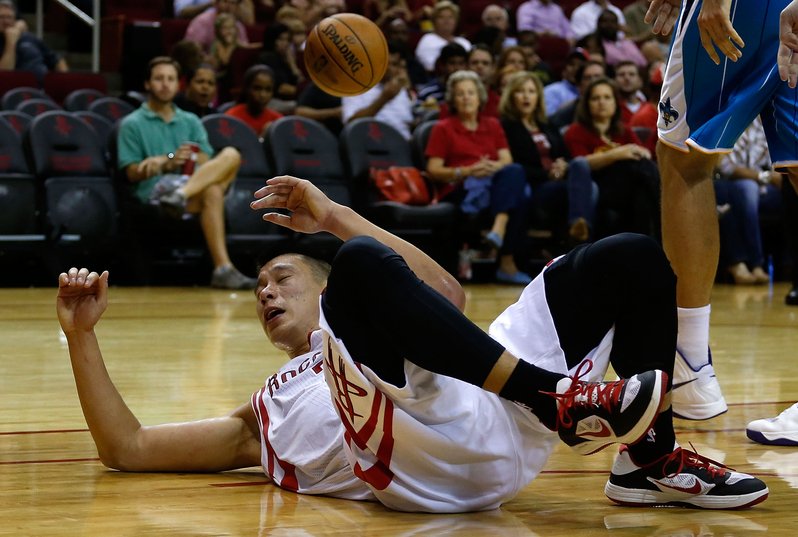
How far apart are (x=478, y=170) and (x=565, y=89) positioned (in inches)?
87.5

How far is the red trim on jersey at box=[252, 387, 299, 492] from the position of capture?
2.70 metres

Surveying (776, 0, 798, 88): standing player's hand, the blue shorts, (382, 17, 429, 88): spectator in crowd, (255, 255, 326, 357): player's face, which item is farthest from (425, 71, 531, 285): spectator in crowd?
(255, 255, 326, 357): player's face

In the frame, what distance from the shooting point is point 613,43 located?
12070 millimetres

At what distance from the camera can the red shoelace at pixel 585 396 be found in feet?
7.14

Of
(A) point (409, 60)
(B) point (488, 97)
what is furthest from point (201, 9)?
(B) point (488, 97)

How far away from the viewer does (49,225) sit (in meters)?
7.90

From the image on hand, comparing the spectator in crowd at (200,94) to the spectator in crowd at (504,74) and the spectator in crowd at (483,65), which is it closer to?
the spectator in crowd at (483,65)

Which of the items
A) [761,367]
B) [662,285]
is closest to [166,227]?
[761,367]

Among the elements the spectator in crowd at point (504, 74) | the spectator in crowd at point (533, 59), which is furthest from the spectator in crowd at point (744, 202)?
the spectator in crowd at point (533, 59)

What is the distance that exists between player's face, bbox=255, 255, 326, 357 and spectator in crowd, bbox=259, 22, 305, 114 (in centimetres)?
725

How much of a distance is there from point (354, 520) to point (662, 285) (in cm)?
75

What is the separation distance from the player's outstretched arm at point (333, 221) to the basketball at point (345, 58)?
241 centimetres

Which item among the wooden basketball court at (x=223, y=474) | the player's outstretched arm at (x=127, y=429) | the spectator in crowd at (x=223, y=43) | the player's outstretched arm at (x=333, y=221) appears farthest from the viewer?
the spectator in crowd at (x=223, y=43)

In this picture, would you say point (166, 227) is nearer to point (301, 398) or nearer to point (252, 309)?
point (252, 309)
